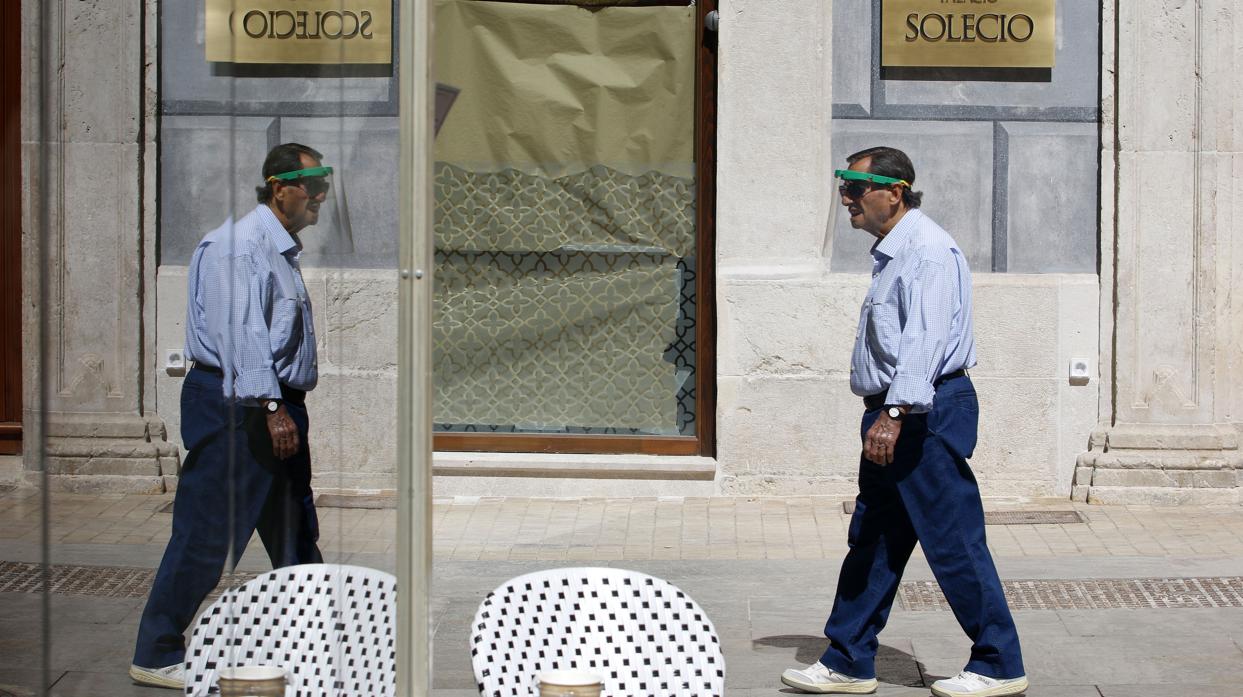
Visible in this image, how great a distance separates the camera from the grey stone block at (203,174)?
6.66 feet

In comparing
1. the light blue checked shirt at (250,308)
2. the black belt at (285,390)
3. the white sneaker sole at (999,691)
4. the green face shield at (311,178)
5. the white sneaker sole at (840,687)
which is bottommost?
the white sneaker sole at (840,687)

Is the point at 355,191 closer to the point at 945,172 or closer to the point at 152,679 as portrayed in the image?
the point at 152,679

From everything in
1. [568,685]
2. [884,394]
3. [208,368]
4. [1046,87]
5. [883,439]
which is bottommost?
[568,685]

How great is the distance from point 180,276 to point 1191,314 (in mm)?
8379

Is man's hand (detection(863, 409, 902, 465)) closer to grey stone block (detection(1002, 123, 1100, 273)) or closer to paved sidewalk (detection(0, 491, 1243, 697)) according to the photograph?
paved sidewalk (detection(0, 491, 1243, 697))

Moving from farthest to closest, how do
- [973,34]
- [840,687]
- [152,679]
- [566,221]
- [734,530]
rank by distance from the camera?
[566,221] < [973,34] < [734,530] < [840,687] < [152,679]

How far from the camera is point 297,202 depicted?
2.28 meters

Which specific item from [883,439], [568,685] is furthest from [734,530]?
[568,685]

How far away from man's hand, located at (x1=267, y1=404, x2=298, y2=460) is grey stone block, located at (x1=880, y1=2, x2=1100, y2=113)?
307 inches

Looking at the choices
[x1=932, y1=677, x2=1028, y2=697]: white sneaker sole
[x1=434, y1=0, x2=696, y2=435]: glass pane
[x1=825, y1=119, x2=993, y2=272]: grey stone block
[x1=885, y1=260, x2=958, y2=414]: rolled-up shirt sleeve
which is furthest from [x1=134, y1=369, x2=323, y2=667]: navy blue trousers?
[x1=434, y1=0, x2=696, y2=435]: glass pane

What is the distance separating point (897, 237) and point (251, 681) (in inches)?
138

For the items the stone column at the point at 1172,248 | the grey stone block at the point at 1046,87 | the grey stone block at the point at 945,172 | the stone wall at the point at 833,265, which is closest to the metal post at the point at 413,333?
the stone wall at the point at 833,265

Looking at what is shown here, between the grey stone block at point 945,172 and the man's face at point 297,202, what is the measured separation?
24.7 ft

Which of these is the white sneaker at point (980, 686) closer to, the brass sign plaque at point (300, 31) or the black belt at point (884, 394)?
the black belt at point (884, 394)
